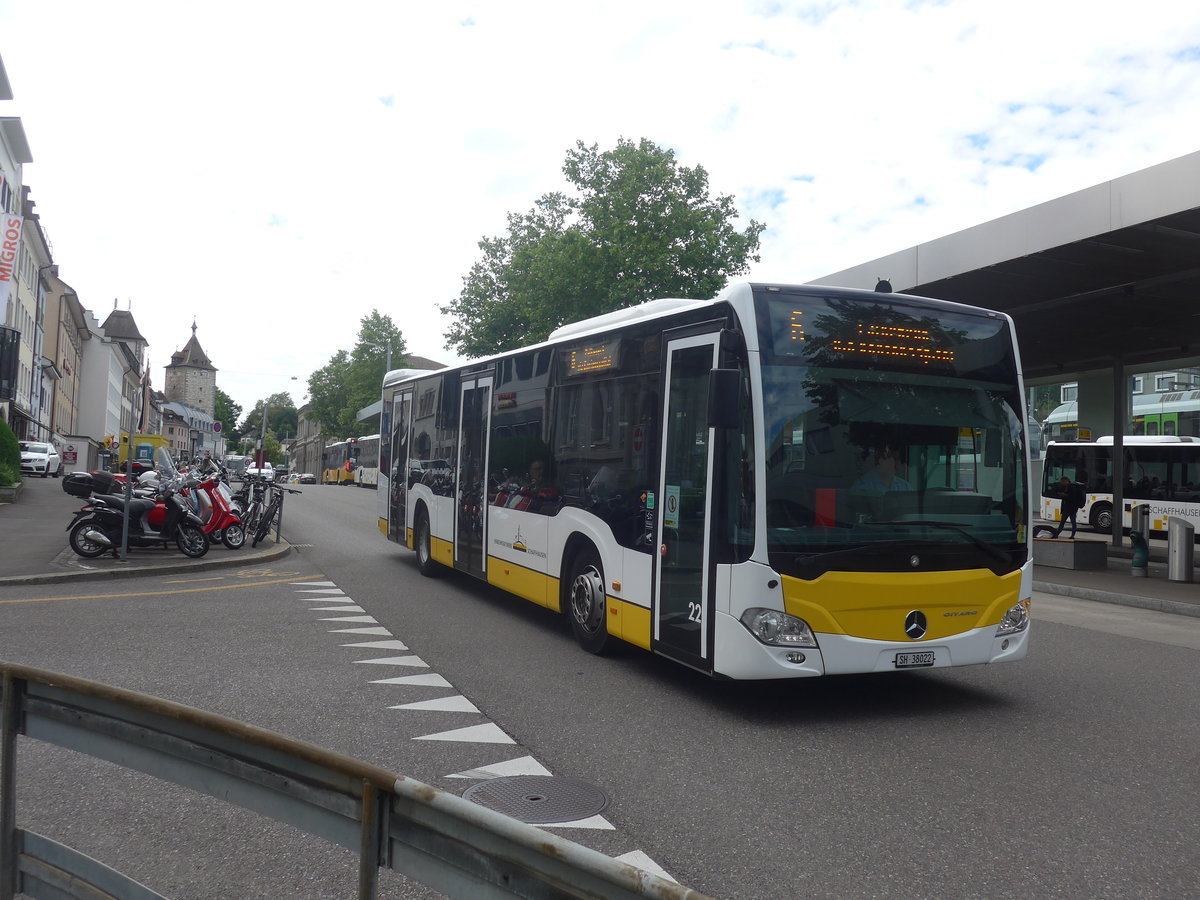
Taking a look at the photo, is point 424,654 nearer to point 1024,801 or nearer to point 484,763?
point 484,763

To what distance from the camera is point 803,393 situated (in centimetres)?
670

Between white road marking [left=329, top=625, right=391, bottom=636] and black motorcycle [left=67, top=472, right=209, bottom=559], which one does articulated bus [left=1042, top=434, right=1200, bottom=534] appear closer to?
black motorcycle [left=67, top=472, right=209, bottom=559]

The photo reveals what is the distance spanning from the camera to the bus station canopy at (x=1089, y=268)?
13219mm

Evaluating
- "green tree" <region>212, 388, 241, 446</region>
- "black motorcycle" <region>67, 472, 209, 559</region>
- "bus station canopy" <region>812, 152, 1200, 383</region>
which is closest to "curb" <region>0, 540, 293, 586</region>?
"black motorcycle" <region>67, 472, 209, 559</region>

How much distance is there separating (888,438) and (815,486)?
25.3 inches

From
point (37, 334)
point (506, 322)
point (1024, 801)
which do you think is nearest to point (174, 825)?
point (1024, 801)

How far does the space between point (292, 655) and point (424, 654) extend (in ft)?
3.48

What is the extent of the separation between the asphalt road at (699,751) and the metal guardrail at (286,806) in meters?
0.43

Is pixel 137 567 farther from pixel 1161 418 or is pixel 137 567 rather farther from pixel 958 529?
pixel 1161 418

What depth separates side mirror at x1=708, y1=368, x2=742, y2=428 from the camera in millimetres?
6484

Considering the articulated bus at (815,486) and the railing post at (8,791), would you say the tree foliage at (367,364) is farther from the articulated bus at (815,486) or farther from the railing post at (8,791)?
the railing post at (8,791)

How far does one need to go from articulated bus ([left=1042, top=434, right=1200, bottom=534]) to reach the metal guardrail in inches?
1052

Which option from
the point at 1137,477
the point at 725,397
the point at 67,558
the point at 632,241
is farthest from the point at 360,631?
the point at 632,241

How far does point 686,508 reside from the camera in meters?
7.12
